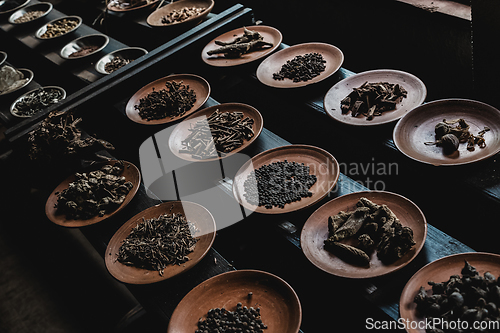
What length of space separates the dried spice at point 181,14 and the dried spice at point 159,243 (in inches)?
99.3

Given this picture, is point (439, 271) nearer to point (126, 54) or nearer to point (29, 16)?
point (126, 54)

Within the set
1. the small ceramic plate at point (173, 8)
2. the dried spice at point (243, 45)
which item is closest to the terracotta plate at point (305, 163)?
the dried spice at point (243, 45)

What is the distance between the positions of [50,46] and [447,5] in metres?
3.97

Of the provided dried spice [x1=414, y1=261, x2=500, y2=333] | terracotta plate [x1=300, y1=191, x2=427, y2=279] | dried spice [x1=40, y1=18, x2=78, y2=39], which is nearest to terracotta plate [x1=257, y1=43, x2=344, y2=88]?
terracotta plate [x1=300, y1=191, x2=427, y2=279]

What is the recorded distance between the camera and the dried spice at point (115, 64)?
12.5 feet

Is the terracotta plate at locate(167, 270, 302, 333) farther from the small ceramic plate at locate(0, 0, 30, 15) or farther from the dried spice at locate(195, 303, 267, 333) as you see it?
the small ceramic plate at locate(0, 0, 30, 15)

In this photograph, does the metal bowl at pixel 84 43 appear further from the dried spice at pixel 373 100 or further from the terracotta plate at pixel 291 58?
the dried spice at pixel 373 100

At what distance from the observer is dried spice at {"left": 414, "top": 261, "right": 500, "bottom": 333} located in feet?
4.76

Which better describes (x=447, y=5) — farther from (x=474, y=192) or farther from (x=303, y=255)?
(x=303, y=255)

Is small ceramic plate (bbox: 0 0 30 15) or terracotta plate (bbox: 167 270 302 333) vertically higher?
small ceramic plate (bbox: 0 0 30 15)

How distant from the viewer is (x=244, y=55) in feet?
11.1

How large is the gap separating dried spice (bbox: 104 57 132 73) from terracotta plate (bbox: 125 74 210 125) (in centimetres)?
64

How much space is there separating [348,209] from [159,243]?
3.27ft

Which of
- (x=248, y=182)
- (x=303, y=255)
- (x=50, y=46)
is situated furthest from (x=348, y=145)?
(x=50, y=46)
